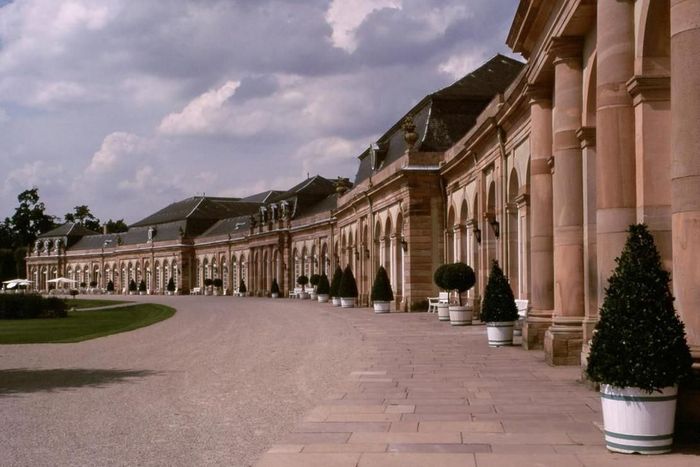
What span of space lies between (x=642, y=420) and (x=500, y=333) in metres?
10.7

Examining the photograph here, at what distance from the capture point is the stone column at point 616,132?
10.6m

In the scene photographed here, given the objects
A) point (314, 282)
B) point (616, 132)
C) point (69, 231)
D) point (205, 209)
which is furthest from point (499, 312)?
point (69, 231)

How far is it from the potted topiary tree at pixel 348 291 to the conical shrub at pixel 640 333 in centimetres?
3707

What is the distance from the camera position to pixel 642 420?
288 inches

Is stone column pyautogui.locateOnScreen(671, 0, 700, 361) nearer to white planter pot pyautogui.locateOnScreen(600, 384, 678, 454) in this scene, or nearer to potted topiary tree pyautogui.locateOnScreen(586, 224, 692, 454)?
potted topiary tree pyautogui.locateOnScreen(586, 224, 692, 454)

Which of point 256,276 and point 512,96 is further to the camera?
point 256,276

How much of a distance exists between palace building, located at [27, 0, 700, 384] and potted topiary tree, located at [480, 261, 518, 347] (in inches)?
20.6

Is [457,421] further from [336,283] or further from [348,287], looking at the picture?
[336,283]

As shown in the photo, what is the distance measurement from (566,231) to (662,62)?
15.3ft

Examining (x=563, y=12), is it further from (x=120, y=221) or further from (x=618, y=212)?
(x=120, y=221)

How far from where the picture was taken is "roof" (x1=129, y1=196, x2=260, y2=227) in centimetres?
10200

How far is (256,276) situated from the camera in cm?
7925

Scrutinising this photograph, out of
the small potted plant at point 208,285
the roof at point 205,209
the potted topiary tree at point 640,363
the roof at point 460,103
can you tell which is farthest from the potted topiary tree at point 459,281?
the roof at point 205,209

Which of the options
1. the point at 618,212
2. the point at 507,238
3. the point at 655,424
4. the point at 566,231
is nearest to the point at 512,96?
the point at 507,238
